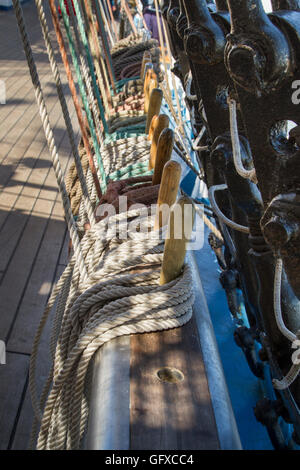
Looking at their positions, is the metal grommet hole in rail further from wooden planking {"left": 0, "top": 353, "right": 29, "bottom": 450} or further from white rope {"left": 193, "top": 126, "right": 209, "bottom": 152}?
white rope {"left": 193, "top": 126, "right": 209, "bottom": 152}

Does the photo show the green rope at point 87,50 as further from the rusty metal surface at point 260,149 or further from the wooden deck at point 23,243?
the wooden deck at point 23,243

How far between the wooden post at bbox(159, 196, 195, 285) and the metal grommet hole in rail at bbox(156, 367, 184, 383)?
23 cm

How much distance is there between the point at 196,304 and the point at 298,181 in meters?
0.38

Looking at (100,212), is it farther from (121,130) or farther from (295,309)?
(121,130)

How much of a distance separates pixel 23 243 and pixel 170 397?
2.17 meters

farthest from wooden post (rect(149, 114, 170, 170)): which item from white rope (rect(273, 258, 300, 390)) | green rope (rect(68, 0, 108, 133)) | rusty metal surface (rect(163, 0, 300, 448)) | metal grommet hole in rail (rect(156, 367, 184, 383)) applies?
metal grommet hole in rail (rect(156, 367, 184, 383))

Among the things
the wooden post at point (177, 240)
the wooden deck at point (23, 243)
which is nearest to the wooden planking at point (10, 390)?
the wooden deck at point (23, 243)

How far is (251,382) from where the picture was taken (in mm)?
1770

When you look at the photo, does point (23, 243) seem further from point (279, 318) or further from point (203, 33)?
point (279, 318)

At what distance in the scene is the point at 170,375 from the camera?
0.94 metres

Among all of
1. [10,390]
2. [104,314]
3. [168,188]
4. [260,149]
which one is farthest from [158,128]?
[10,390]

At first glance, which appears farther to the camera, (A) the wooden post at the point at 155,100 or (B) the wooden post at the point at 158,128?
(A) the wooden post at the point at 155,100

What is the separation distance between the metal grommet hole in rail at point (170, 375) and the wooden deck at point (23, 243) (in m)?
0.95

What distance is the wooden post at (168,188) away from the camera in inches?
46.7
